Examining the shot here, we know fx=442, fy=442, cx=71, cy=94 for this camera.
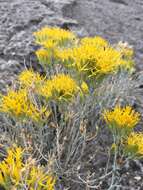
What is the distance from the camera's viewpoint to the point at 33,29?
286 centimetres

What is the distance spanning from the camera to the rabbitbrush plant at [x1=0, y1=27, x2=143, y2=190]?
1545mm

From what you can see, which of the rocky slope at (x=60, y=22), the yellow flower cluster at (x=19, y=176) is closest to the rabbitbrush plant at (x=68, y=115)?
the yellow flower cluster at (x=19, y=176)

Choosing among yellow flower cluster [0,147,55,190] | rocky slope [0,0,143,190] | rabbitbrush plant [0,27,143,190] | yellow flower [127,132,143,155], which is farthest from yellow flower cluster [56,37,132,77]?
rocky slope [0,0,143,190]

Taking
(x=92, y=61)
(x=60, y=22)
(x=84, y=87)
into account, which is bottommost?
(x=60, y=22)

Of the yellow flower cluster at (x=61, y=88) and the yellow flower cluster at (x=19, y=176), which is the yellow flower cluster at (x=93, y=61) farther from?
the yellow flower cluster at (x=19, y=176)

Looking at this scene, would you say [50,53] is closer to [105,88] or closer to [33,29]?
[105,88]

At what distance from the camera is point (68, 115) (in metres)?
1.75

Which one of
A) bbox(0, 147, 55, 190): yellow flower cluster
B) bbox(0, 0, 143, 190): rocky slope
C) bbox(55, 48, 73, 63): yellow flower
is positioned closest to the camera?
bbox(0, 147, 55, 190): yellow flower cluster

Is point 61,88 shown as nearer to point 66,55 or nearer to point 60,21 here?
point 66,55

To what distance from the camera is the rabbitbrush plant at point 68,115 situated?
154 centimetres

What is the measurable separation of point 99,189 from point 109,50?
59 cm

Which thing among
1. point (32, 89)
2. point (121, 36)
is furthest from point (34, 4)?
point (32, 89)

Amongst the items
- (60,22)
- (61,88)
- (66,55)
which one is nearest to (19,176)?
(61,88)

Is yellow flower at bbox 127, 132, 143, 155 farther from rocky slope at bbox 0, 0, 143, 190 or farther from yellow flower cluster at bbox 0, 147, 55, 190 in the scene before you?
rocky slope at bbox 0, 0, 143, 190
